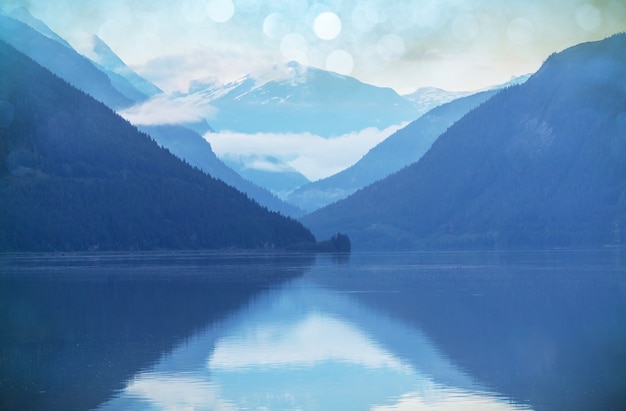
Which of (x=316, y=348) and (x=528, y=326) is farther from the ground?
(x=528, y=326)

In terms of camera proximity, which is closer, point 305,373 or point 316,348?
point 305,373

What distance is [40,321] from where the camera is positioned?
10006cm

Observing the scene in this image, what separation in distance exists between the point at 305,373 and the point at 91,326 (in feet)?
103

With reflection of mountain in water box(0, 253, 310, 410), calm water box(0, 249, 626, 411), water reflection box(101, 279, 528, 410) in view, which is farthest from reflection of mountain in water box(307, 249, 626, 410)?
reflection of mountain in water box(0, 253, 310, 410)

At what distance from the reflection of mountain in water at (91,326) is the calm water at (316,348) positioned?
17 cm

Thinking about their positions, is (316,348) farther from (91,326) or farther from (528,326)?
→ (91,326)

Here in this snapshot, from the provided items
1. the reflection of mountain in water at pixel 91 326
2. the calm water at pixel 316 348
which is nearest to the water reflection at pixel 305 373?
the calm water at pixel 316 348

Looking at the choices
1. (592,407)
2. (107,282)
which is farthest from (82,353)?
(107,282)

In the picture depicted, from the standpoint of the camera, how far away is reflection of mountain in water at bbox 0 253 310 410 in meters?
64.9

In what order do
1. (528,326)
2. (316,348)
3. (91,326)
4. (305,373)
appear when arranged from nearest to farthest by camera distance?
(305,373) → (316,348) → (528,326) → (91,326)

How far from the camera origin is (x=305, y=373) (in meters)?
70.5

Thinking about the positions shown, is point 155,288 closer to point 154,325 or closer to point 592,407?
point 154,325

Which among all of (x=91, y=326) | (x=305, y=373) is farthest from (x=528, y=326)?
(x=91, y=326)

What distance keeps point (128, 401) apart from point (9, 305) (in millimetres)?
57667
